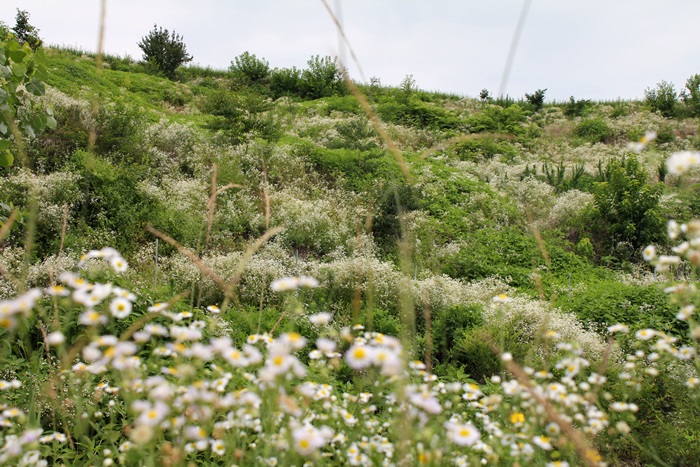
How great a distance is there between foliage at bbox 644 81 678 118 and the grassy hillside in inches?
229

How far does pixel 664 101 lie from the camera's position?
1923 cm

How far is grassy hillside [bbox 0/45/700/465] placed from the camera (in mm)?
1991

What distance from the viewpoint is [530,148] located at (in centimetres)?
1577

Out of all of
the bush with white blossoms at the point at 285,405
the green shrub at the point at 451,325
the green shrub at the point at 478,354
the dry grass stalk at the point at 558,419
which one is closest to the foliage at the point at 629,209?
the green shrub at the point at 451,325

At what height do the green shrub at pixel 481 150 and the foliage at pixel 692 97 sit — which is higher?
the foliage at pixel 692 97

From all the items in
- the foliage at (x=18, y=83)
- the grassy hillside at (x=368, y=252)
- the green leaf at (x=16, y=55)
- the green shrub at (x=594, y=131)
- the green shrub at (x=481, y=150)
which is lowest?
the grassy hillside at (x=368, y=252)

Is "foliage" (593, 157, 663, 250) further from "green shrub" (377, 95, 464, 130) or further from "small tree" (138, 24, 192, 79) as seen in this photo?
"small tree" (138, 24, 192, 79)

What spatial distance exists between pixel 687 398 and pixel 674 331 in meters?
1.94

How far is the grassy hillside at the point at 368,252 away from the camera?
1.99 meters

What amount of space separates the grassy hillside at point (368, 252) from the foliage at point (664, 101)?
229 inches

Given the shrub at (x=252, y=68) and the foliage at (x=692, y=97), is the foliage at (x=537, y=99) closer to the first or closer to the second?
the foliage at (x=692, y=97)

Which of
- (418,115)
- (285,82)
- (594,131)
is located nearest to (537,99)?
(594,131)

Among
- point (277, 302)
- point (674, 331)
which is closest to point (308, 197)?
point (277, 302)

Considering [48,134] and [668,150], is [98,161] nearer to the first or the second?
[48,134]
